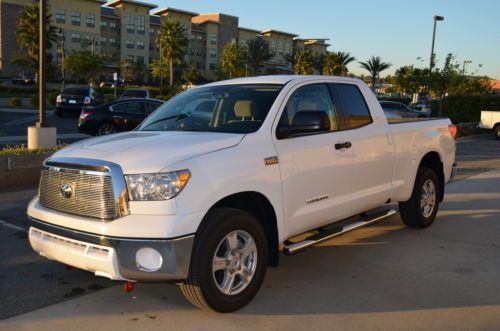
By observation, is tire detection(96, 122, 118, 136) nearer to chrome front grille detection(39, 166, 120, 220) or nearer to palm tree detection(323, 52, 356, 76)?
chrome front grille detection(39, 166, 120, 220)

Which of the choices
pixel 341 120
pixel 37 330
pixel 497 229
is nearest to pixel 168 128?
pixel 341 120

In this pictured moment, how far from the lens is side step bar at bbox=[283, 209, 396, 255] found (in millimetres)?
4570

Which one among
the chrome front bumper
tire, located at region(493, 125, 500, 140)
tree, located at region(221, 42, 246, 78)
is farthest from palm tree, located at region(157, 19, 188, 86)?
the chrome front bumper

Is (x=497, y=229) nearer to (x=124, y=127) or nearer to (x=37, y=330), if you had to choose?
(x=37, y=330)

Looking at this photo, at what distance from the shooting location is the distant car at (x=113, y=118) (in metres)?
15.4

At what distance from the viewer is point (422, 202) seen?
6.89 metres

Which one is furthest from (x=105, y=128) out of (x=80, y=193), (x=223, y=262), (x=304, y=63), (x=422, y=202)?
(x=304, y=63)

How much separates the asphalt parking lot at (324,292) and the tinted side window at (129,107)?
921cm

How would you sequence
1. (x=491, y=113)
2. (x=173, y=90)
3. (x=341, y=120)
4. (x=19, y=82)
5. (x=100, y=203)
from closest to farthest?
(x=100, y=203)
(x=341, y=120)
(x=491, y=113)
(x=173, y=90)
(x=19, y=82)

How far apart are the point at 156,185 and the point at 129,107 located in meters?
12.6

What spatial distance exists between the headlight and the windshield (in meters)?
0.97

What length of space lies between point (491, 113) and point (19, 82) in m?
60.9

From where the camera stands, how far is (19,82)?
2689 inches

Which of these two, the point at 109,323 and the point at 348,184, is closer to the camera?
the point at 109,323
